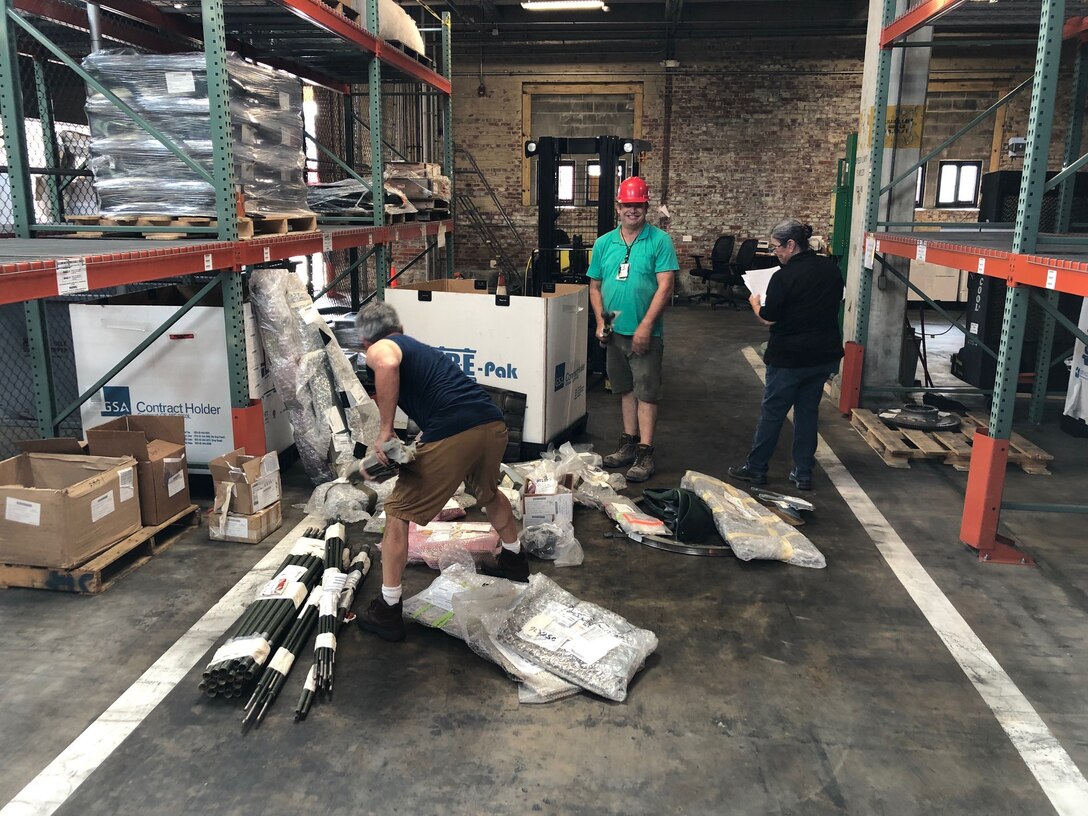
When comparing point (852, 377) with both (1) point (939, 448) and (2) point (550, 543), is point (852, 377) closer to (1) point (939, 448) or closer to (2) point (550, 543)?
(1) point (939, 448)

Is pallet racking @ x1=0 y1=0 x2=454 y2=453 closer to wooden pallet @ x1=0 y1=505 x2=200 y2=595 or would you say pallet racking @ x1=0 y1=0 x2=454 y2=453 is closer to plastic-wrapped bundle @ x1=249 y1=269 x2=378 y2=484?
plastic-wrapped bundle @ x1=249 y1=269 x2=378 y2=484

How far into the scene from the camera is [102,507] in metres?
4.02

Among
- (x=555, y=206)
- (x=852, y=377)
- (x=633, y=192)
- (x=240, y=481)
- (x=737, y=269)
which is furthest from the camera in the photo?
(x=737, y=269)

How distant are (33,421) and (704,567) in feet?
16.9

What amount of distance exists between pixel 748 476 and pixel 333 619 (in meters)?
3.20

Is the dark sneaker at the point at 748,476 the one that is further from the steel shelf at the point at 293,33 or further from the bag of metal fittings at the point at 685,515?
the steel shelf at the point at 293,33

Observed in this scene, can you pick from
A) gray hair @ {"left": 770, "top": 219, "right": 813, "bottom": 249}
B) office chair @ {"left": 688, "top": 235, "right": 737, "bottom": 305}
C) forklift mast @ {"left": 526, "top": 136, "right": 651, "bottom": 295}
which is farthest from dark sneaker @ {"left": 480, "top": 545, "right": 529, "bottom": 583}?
office chair @ {"left": 688, "top": 235, "right": 737, "bottom": 305}

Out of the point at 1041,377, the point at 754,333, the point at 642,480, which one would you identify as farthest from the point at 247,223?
the point at 754,333

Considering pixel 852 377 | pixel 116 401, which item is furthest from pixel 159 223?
pixel 852 377

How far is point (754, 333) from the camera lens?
1229 cm

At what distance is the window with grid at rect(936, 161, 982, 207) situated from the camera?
15578 mm

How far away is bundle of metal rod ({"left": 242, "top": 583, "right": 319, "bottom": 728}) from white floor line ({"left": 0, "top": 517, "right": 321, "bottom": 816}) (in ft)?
0.95

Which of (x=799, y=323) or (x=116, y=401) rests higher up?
(x=799, y=323)

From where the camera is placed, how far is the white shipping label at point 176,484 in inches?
177
